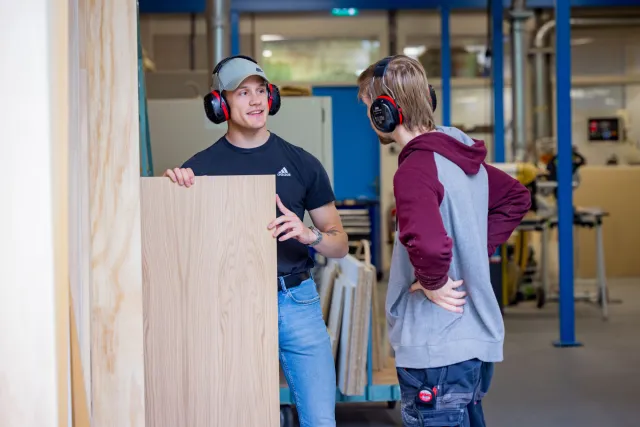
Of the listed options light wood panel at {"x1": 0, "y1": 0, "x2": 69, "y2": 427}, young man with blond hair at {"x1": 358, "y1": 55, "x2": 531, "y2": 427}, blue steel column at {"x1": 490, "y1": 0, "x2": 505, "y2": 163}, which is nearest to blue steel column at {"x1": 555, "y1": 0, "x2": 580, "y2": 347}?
blue steel column at {"x1": 490, "y1": 0, "x2": 505, "y2": 163}

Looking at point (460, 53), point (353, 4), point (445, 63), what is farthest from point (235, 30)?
point (460, 53)

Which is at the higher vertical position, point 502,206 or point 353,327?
point 502,206

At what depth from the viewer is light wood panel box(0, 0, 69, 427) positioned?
1.81m

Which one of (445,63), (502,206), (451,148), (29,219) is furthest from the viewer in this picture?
(445,63)

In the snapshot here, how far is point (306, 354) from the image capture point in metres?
2.55

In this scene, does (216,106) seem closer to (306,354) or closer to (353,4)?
(306,354)

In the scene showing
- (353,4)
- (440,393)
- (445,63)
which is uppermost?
(353,4)

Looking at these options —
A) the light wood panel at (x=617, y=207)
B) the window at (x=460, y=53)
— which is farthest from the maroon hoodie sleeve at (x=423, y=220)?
the window at (x=460, y=53)

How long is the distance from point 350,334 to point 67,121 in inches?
95.8

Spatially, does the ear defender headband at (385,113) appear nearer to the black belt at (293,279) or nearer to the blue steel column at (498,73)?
the black belt at (293,279)

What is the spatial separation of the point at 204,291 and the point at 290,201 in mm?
437

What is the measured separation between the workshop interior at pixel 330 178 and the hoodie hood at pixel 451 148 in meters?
0.50

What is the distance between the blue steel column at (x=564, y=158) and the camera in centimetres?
643

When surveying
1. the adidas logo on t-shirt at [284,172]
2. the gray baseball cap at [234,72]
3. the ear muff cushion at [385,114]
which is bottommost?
the adidas logo on t-shirt at [284,172]
